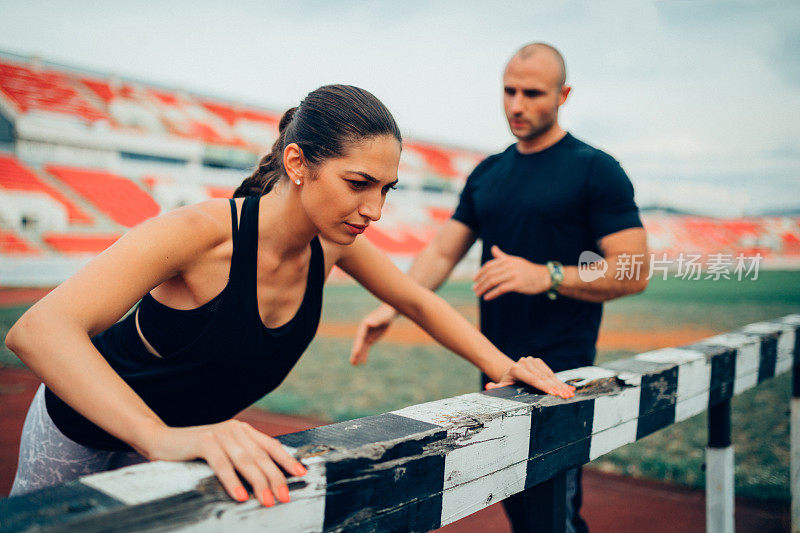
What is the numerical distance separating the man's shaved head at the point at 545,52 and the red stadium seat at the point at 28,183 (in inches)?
781

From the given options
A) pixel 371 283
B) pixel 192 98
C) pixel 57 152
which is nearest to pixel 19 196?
pixel 57 152

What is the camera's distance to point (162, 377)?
56.8 inches

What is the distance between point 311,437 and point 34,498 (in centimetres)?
37

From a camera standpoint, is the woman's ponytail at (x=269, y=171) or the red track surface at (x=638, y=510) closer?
the woman's ponytail at (x=269, y=171)

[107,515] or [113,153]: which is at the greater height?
[113,153]

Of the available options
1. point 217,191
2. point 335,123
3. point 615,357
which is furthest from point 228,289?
point 217,191

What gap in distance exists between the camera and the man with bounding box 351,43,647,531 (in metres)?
2.21

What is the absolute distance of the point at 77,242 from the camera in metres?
18.6

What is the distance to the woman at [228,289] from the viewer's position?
1.25 meters

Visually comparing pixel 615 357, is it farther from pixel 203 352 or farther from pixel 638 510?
pixel 203 352

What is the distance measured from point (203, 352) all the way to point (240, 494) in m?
0.70

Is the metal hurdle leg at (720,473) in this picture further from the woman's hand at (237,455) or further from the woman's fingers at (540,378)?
the woman's hand at (237,455)

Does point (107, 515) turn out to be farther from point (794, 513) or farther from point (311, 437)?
point (794, 513)

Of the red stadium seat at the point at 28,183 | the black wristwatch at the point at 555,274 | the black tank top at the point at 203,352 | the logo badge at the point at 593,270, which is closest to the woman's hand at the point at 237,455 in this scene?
the black tank top at the point at 203,352
